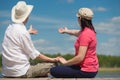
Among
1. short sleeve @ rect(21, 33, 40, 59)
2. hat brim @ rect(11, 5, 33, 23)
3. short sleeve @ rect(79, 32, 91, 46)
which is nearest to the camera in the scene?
short sleeve @ rect(79, 32, 91, 46)

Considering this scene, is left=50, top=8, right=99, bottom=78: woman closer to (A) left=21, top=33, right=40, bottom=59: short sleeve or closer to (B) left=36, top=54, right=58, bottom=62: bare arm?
(B) left=36, top=54, right=58, bottom=62: bare arm

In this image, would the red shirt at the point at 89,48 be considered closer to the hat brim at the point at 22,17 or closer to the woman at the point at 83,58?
the woman at the point at 83,58

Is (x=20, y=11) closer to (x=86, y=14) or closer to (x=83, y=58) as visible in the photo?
(x=86, y=14)

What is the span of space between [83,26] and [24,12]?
1.02 meters

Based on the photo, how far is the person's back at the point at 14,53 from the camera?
22.9 feet

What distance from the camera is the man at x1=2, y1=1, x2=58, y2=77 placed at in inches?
274

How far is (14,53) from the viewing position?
23.0 feet

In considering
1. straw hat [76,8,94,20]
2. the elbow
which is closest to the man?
the elbow

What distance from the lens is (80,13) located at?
6957mm

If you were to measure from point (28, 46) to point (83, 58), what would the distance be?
91 cm

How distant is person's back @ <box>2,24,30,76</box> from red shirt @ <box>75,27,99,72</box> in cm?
89

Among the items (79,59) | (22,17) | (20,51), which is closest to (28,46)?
(20,51)

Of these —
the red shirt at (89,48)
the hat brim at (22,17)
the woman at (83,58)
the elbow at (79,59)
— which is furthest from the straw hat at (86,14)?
the hat brim at (22,17)

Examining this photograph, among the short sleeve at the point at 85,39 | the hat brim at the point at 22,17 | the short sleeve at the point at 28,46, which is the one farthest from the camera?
the hat brim at the point at 22,17
